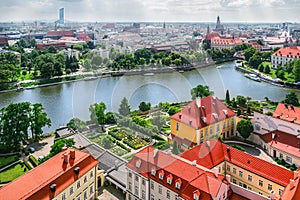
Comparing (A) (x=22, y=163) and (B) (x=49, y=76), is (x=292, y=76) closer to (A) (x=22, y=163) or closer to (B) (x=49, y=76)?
(B) (x=49, y=76)

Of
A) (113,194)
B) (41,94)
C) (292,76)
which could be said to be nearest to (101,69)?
(41,94)

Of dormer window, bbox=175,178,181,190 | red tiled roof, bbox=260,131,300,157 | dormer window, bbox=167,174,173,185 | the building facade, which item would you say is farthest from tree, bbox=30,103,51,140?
the building facade

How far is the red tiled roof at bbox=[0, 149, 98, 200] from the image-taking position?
3543mm

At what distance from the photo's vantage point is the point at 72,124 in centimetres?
754

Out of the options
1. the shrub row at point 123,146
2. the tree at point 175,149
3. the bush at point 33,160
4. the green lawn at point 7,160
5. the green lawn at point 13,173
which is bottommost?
the green lawn at point 13,173

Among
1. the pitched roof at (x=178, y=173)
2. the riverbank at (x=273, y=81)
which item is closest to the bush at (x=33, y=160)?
the pitched roof at (x=178, y=173)

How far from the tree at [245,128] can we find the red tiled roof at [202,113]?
39 centimetres

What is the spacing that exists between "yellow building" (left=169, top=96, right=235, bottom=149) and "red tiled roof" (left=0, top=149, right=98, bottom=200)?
168cm

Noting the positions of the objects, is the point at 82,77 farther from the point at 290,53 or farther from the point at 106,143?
the point at 290,53

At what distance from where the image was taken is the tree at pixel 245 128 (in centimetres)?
657

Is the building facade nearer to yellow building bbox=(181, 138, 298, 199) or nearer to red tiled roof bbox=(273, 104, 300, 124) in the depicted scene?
red tiled roof bbox=(273, 104, 300, 124)

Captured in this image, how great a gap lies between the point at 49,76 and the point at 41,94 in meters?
2.26

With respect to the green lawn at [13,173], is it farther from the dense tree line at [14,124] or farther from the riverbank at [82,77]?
the riverbank at [82,77]

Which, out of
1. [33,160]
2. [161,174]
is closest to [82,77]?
[33,160]
